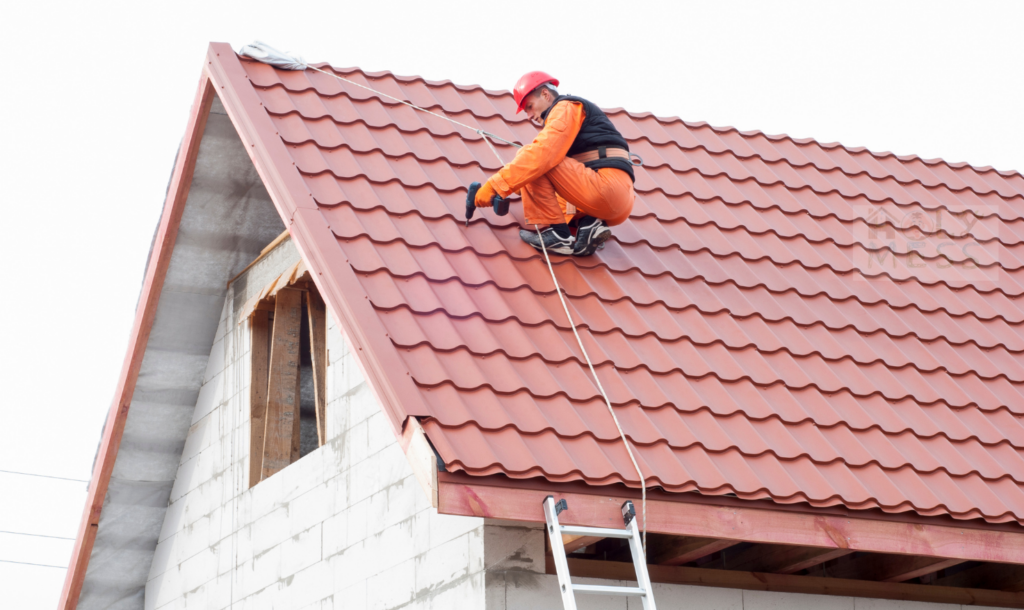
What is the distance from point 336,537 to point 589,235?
2.20 meters

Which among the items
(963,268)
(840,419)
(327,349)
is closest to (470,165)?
(327,349)

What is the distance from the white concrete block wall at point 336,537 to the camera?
5.36 metres

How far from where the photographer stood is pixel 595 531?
474 centimetres

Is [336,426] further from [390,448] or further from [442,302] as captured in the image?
[442,302]

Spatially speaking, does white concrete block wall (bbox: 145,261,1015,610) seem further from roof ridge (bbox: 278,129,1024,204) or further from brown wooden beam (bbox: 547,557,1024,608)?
roof ridge (bbox: 278,129,1024,204)

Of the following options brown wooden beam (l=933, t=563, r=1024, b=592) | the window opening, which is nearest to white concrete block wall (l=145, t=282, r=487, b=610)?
the window opening

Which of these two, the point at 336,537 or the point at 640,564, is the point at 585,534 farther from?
the point at 336,537

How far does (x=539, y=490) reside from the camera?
187 inches

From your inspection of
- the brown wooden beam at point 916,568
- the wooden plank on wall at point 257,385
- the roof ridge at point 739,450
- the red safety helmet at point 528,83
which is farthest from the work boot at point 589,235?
the wooden plank on wall at point 257,385

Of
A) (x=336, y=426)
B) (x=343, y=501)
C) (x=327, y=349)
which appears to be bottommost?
(x=343, y=501)

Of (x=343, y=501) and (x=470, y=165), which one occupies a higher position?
(x=470, y=165)

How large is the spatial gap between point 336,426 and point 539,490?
99.6 inches

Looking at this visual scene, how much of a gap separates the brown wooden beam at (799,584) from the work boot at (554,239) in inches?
71.2

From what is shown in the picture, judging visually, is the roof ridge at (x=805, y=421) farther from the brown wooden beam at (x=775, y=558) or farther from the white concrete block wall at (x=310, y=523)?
the white concrete block wall at (x=310, y=523)
